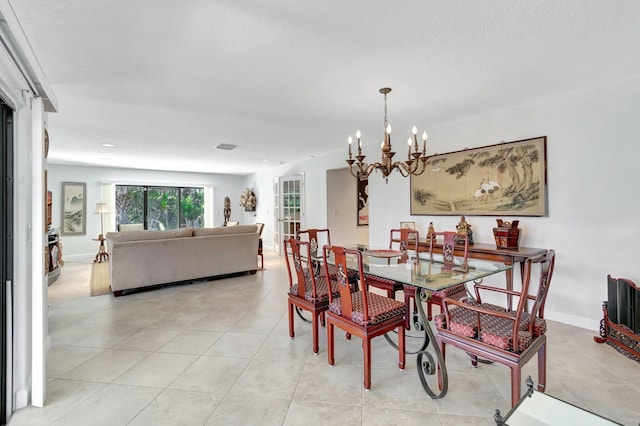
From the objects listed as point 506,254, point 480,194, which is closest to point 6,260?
point 506,254

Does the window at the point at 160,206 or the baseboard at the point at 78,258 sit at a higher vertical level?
the window at the point at 160,206

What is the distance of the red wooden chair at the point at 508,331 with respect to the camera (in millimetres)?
1522

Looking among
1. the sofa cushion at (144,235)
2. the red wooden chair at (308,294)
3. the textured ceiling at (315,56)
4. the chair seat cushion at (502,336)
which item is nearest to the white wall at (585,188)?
the textured ceiling at (315,56)

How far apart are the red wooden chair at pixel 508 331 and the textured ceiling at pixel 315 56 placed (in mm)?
1444

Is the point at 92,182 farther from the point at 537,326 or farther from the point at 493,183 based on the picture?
the point at 537,326

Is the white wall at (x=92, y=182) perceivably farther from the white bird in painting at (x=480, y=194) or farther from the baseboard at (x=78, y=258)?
the white bird in painting at (x=480, y=194)

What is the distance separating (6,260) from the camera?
5.47 feet

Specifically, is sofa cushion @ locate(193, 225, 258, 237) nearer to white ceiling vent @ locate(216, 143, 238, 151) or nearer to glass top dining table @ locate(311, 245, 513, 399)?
white ceiling vent @ locate(216, 143, 238, 151)

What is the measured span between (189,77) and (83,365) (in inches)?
94.7

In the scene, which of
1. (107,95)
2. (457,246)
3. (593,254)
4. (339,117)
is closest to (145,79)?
(107,95)

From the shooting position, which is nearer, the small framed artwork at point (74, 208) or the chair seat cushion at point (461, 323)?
the chair seat cushion at point (461, 323)

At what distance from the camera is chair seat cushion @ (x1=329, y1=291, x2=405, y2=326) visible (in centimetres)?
195

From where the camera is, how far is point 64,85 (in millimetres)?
2594

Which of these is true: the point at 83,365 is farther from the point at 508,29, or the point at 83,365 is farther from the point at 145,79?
the point at 508,29
